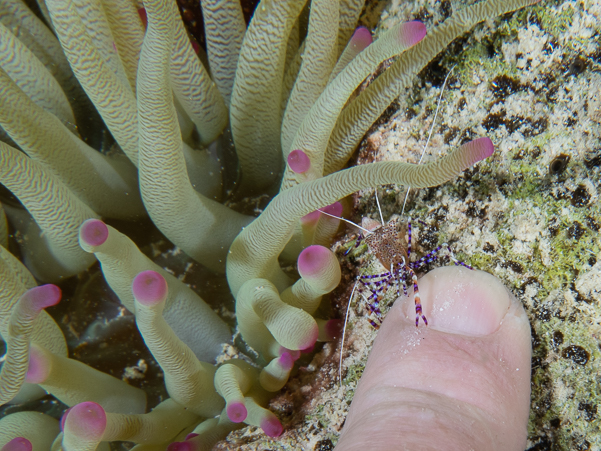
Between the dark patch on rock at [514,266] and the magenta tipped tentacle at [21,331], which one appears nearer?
the magenta tipped tentacle at [21,331]

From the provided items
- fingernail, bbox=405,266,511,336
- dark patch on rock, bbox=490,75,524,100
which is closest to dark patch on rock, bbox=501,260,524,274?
fingernail, bbox=405,266,511,336

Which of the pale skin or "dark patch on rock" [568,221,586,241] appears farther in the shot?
"dark patch on rock" [568,221,586,241]

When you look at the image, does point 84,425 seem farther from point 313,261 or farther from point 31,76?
point 31,76

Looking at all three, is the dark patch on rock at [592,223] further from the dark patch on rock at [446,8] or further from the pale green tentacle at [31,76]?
the pale green tentacle at [31,76]

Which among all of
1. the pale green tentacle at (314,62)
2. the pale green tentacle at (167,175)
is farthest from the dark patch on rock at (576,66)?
the pale green tentacle at (167,175)

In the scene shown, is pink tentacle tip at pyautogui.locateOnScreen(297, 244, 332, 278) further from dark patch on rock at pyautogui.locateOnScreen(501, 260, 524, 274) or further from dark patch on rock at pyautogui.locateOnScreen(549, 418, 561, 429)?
dark patch on rock at pyautogui.locateOnScreen(549, 418, 561, 429)
